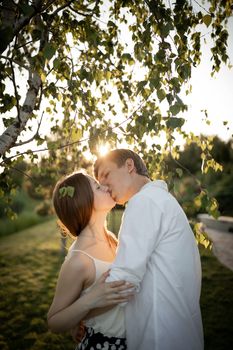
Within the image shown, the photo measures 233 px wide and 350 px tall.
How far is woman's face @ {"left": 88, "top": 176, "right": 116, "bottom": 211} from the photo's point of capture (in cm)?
271

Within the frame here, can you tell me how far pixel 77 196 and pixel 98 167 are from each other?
0.38 metres

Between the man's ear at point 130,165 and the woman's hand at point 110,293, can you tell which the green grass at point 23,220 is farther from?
the woman's hand at point 110,293

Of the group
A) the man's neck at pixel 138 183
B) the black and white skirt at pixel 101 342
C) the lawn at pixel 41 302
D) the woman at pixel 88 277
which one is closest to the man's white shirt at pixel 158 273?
the woman at pixel 88 277

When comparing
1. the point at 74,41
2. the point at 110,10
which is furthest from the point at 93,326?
the point at 110,10

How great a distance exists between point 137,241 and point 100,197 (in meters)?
0.88

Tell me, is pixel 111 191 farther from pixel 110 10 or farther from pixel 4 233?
pixel 4 233

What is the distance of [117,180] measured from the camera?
2695mm

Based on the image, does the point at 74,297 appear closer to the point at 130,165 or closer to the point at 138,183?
the point at 138,183

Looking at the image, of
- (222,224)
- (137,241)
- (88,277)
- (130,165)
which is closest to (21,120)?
(130,165)

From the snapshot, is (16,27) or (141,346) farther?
(16,27)

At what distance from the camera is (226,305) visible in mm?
6629

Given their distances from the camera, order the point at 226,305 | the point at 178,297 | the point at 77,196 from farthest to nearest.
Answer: the point at 226,305, the point at 77,196, the point at 178,297

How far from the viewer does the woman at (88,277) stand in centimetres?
209

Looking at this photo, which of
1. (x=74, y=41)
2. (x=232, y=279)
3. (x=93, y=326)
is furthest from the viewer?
(x=232, y=279)
